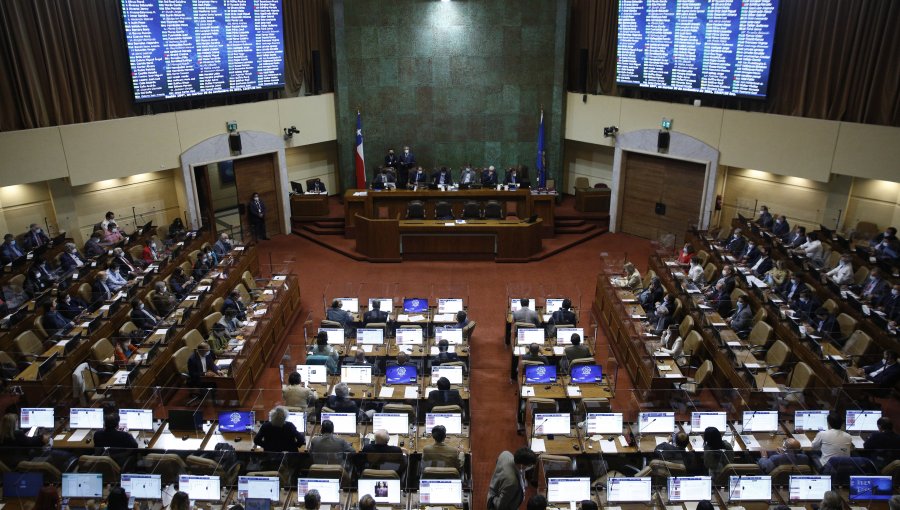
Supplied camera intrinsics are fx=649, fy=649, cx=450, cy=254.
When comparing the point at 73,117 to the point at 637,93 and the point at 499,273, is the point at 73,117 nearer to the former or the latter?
the point at 499,273

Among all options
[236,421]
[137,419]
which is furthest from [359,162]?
[137,419]

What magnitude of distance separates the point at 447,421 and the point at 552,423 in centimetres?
147

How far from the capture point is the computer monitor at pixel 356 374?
34.6ft

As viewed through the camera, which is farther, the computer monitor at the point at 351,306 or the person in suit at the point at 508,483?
the computer monitor at the point at 351,306

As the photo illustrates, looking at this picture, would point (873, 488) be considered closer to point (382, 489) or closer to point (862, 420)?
point (862, 420)

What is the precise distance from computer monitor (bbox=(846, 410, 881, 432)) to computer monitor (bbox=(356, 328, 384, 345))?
7.49 m

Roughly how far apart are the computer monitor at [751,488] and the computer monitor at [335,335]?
6938mm

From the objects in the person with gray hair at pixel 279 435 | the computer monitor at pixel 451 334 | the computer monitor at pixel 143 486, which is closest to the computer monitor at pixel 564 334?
the computer monitor at pixel 451 334

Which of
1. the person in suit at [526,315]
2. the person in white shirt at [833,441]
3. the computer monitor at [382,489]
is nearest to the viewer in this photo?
the computer monitor at [382,489]

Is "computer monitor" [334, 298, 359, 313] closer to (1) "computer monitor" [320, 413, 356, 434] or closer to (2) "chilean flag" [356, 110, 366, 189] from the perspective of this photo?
(1) "computer monitor" [320, 413, 356, 434]

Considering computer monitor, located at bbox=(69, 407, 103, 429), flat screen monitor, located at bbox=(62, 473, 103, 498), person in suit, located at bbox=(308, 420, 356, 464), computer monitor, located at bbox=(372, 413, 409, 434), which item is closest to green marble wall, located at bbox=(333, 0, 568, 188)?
computer monitor, located at bbox=(69, 407, 103, 429)

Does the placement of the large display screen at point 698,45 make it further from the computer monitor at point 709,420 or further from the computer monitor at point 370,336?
the computer monitor at point 370,336

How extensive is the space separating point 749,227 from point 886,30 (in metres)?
5.35

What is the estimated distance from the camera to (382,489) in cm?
772
